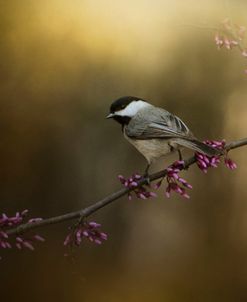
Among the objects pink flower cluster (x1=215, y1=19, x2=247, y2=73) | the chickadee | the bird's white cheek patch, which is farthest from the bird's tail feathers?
pink flower cluster (x1=215, y1=19, x2=247, y2=73)

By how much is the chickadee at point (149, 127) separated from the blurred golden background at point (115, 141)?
6 centimetres

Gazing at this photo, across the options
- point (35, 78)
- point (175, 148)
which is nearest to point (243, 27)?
point (175, 148)

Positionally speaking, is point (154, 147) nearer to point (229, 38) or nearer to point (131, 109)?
point (131, 109)

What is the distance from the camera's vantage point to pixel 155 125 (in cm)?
118

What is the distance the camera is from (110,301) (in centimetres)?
128

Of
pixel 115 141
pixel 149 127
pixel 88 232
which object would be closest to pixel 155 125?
pixel 149 127

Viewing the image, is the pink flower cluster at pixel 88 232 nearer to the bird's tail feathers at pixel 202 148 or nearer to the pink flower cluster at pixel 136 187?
the pink flower cluster at pixel 136 187

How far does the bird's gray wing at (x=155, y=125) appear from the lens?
1.14 meters

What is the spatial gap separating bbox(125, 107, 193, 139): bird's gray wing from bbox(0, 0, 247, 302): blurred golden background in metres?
0.08

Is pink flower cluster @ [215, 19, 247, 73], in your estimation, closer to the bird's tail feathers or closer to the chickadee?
the chickadee

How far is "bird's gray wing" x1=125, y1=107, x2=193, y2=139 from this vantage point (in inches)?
45.1

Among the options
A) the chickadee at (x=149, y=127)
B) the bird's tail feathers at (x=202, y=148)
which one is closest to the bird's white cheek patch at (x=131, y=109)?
the chickadee at (x=149, y=127)

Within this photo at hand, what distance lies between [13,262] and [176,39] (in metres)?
0.67

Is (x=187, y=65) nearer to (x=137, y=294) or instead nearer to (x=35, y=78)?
(x=35, y=78)
